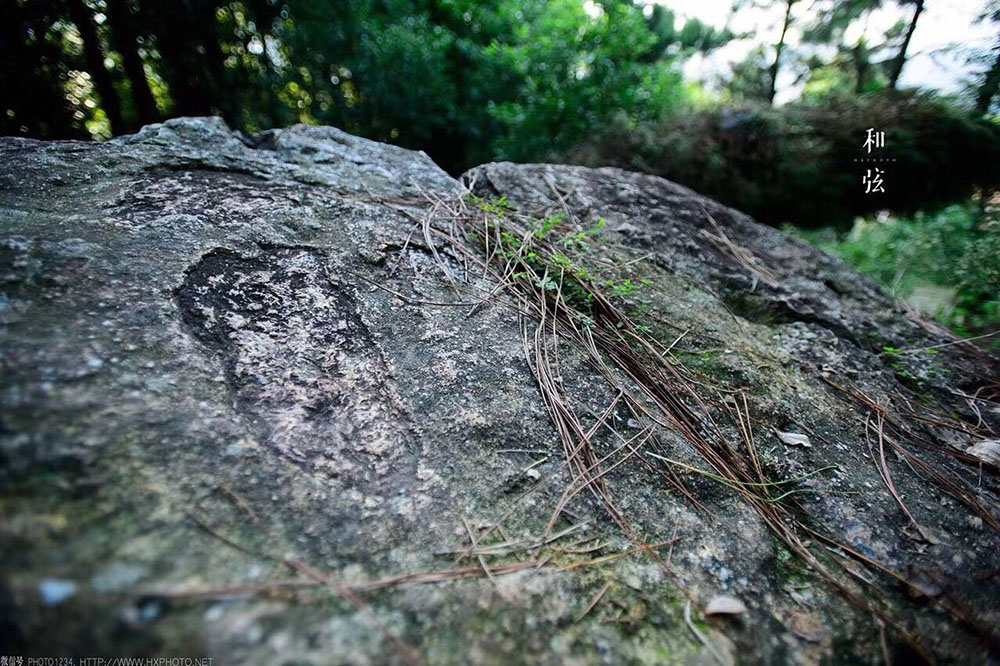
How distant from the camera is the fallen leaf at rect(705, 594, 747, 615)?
100 centimetres

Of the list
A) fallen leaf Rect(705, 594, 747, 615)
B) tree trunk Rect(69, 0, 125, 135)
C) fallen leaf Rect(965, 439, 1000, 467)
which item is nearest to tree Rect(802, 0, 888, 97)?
fallen leaf Rect(965, 439, 1000, 467)

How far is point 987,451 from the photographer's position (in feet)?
5.24

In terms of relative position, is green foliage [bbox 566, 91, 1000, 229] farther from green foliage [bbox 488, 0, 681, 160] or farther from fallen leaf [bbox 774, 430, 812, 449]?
fallen leaf [bbox 774, 430, 812, 449]

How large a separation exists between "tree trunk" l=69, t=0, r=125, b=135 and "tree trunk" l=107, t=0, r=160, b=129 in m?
0.18

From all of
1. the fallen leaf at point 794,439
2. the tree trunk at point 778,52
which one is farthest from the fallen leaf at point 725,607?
the tree trunk at point 778,52

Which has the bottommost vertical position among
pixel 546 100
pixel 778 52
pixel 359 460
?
pixel 359 460

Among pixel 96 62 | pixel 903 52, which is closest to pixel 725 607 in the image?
pixel 96 62

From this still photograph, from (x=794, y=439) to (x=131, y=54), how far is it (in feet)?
23.1

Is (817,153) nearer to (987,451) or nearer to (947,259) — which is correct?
(947,259)

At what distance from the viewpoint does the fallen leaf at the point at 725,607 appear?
1000 mm

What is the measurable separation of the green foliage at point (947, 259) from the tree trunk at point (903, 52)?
1.96 meters

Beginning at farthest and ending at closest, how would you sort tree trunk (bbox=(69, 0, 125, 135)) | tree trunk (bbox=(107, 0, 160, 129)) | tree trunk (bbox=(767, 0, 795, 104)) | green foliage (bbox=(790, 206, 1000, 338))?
tree trunk (bbox=(767, 0, 795, 104)), tree trunk (bbox=(107, 0, 160, 129)), tree trunk (bbox=(69, 0, 125, 135)), green foliage (bbox=(790, 206, 1000, 338))

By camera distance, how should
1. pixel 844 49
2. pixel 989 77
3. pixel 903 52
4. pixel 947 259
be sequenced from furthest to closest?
pixel 844 49
pixel 903 52
pixel 989 77
pixel 947 259

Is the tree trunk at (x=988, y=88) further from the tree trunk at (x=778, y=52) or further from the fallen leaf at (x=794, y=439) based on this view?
the fallen leaf at (x=794, y=439)
